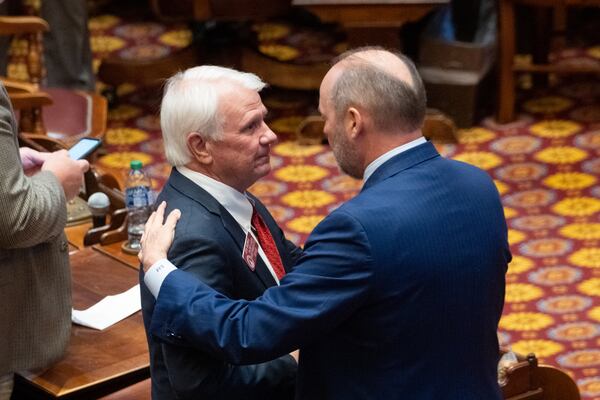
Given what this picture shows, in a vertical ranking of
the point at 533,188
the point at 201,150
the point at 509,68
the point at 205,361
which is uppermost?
the point at 201,150

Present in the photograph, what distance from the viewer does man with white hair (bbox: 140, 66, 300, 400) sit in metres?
2.68

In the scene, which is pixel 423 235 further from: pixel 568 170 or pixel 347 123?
pixel 568 170

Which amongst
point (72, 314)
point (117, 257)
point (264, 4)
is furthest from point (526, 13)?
point (72, 314)

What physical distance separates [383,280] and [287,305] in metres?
0.19

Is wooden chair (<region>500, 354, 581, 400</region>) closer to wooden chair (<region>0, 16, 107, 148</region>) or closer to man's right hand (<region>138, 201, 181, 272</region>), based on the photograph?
man's right hand (<region>138, 201, 181, 272</region>)

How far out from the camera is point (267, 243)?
2.95 metres

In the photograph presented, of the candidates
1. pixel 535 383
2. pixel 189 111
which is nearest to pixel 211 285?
pixel 189 111

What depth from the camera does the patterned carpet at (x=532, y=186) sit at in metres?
4.68

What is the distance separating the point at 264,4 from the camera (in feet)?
22.3

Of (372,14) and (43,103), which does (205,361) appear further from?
(372,14)

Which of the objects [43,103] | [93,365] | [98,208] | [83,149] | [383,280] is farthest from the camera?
[43,103]

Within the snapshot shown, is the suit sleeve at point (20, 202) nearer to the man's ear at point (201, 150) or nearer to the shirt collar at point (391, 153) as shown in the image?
the man's ear at point (201, 150)

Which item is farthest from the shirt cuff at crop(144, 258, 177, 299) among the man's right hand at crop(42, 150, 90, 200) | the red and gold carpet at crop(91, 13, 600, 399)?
the red and gold carpet at crop(91, 13, 600, 399)

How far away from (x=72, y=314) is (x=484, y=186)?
1468mm
